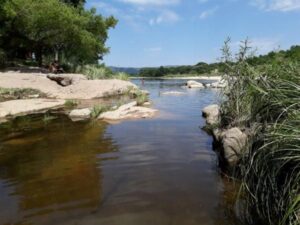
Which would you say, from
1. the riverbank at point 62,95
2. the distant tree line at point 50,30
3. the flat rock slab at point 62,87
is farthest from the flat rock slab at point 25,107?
the distant tree line at point 50,30

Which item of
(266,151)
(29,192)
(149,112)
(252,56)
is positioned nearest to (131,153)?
(29,192)

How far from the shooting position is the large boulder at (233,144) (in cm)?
706

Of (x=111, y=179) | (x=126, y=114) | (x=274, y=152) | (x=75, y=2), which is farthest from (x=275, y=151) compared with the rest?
(x=75, y=2)

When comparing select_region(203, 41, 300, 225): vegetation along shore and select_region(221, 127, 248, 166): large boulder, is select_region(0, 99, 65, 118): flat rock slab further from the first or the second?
select_region(203, 41, 300, 225): vegetation along shore

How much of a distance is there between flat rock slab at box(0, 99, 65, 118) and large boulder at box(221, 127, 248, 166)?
34.1 feet

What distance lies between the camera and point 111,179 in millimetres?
6852

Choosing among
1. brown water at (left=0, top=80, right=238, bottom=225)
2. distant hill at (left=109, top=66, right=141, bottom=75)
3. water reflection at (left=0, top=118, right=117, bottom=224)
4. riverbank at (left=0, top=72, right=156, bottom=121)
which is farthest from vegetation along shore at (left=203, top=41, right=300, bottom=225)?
distant hill at (left=109, top=66, right=141, bottom=75)

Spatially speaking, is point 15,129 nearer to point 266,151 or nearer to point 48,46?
point 266,151

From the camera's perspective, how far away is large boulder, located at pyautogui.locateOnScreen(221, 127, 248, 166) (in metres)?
7.06

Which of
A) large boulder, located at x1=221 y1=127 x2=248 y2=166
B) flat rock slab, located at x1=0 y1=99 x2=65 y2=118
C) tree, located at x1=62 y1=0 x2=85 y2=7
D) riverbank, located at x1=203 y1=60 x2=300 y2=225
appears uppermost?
tree, located at x1=62 y1=0 x2=85 y2=7

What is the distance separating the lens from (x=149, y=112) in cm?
1558

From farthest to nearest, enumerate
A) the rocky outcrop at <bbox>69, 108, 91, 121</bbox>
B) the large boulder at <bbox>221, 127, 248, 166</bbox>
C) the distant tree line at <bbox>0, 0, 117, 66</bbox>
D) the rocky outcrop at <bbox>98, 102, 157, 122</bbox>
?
the distant tree line at <bbox>0, 0, 117, 66</bbox>, the rocky outcrop at <bbox>69, 108, 91, 121</bbox>, the rocky outcrop at <bbox>98, 102, 157, 122</bbox>, the large boulder at <bbox>221, 127, 248, 166</bbox>

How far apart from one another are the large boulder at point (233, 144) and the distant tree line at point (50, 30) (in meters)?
23.1

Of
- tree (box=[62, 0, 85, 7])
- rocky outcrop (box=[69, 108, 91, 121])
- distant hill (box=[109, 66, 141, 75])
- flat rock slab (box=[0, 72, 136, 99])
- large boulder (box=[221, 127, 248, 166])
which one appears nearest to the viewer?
large boulder (box=[221, 127, 248, 166])
